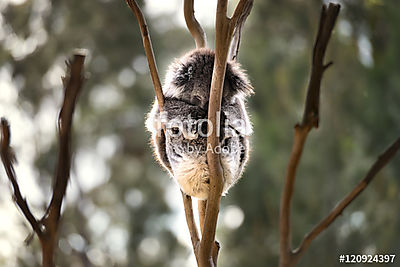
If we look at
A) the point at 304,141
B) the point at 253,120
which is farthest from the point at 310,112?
the point at 253,120

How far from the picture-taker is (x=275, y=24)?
6738 millimetres

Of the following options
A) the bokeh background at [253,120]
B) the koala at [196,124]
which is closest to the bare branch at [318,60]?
the koala at [196,124]

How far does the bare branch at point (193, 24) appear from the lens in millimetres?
1993

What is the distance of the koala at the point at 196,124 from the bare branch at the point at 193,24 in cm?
9

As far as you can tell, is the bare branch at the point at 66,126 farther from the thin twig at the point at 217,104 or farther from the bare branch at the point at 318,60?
the bare branch at the point at 318,60

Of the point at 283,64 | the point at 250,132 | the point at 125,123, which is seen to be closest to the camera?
the point at 250,132

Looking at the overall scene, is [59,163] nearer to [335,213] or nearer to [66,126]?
[66,126]

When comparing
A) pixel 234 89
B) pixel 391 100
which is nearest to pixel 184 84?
pixel 234 89

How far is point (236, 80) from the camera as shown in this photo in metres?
2.01

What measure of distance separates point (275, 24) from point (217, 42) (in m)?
5.43

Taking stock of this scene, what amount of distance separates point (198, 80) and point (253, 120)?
3688 millimetres

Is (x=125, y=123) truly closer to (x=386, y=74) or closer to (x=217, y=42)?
(x=386, y=74)

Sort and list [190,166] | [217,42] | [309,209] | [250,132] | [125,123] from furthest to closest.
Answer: [125,123] < [309,209] < [250,132] < [190,166] < [217,42]

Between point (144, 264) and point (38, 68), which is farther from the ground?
point (38, 68)
